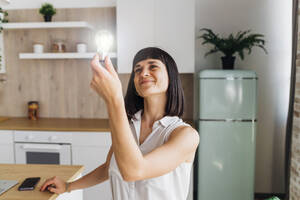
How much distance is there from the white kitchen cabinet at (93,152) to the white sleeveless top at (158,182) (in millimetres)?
1760

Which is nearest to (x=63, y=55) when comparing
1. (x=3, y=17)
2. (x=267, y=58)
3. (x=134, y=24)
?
(x=134, y=24)

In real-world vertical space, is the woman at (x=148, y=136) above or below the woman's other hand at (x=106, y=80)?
below

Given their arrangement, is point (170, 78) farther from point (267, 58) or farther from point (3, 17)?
point (3, 17)

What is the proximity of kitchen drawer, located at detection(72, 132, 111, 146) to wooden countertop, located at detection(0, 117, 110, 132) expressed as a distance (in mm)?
45

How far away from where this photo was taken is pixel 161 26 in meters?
2.84

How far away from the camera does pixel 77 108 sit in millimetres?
3393

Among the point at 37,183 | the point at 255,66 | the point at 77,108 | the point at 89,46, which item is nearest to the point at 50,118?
the point at 77,108

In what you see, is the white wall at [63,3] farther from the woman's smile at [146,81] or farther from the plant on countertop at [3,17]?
the woman's smile at [146,81]

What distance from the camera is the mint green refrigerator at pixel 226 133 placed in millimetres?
2686

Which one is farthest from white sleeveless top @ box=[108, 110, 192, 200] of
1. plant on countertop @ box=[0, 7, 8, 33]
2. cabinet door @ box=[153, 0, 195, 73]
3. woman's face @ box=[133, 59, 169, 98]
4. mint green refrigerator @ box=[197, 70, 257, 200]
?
plant on countertop @ box=[0, 7, 8, 33]

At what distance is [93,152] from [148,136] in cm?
188

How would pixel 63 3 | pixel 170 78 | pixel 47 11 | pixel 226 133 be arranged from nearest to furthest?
pixel 170 78 < pixel 226 133 < pixel 47 11 < pixel 63 3

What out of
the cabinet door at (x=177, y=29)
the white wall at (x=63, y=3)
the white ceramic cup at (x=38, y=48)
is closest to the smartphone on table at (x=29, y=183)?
the cabinet door at (x=177, y=29)

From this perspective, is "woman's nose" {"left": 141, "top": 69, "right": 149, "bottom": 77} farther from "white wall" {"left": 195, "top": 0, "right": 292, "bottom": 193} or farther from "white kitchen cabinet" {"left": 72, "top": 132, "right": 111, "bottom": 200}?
"white wall" {"left": 195, "top": 0, "right": 292, "bottom": 193}
